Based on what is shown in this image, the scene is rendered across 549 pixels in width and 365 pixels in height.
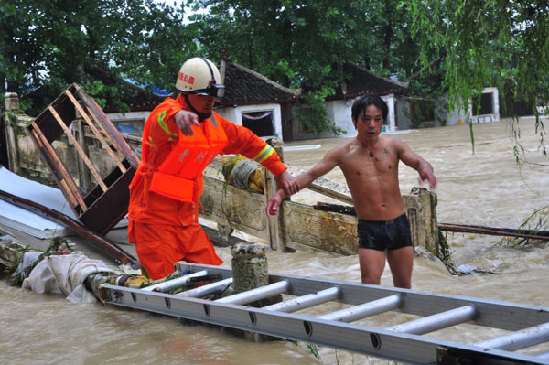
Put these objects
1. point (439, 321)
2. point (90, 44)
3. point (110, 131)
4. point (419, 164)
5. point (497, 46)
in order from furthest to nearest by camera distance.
A: point (90, 44), point (110, 131), point (497, 46), point (419, 164), point (439, 321)

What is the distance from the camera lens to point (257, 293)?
4160 mm

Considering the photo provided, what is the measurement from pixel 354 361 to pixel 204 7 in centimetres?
3899

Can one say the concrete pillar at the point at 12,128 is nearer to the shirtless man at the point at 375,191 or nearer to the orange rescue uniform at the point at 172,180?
the orange rescue uniform at the point at 172,180

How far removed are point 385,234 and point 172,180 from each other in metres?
1.69

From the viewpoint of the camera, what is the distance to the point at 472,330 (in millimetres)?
4809

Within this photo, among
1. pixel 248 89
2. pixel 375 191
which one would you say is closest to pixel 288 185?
pixel 375 191

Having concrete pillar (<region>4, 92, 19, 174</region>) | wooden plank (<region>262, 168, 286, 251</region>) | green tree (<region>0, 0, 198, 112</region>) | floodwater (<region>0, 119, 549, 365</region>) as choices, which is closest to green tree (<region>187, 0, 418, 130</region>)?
green tree (<region>0, 0, 198, 112</region>)

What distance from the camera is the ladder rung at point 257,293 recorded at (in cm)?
406

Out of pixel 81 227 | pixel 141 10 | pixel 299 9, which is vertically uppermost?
pixel 299 9

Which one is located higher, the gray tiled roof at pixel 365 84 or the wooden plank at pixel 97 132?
the gray tiled roof at pixel 365 84

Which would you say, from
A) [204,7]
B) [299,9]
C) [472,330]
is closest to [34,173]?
[472,330]

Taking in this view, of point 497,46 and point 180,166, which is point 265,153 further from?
point 497,46

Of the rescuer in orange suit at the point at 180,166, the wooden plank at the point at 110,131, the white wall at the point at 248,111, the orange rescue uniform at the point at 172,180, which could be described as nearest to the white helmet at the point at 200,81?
the rescuer in orange suit at the point at 180,166

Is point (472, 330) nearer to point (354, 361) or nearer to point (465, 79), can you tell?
point (354, 361)
